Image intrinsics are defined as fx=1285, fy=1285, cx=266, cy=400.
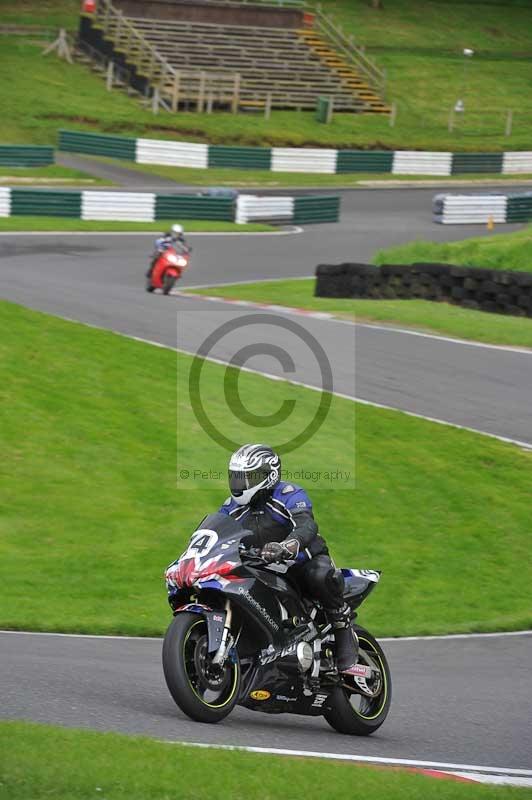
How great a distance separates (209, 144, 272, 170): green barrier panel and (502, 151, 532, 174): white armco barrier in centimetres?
1045

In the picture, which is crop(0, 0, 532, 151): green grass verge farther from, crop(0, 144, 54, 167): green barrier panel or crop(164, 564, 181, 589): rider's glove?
crop(164, 564, 181, 589): rider's glove

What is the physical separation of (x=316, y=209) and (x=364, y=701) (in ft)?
99.5

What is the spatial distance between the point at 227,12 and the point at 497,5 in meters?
21.4

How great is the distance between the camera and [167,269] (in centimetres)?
2352

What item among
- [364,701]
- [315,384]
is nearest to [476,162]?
[315,384]

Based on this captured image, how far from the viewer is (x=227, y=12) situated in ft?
185

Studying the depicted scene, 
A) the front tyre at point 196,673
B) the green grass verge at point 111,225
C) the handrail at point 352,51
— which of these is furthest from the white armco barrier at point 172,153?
the front tyre at point 196,673

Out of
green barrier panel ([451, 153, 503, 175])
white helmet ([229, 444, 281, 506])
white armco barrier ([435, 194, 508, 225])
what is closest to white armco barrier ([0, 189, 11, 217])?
white armco barrier ([435, 194, 508, 225])

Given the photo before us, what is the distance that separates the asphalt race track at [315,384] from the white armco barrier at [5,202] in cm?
255

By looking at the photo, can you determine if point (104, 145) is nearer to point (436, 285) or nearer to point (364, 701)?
point (436, 285)

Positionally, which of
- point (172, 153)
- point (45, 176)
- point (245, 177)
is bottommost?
point (45, 176)

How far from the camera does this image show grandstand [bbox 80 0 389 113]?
51250 millimetres

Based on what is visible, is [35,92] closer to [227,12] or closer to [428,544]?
[227,12]

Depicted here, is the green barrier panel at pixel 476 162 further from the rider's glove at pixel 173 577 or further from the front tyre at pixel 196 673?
the front tyre at pixel 196 673
